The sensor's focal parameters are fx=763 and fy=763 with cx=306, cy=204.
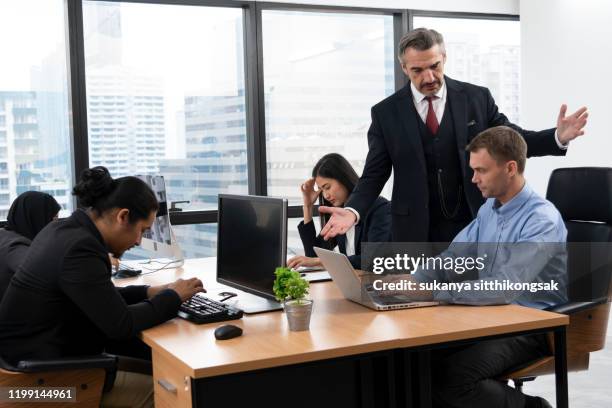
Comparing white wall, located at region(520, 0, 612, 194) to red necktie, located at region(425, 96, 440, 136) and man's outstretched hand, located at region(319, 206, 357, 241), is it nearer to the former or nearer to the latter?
red necktie, located at region(425, 96, 440, 136)

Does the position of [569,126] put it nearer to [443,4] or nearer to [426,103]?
[426,103]

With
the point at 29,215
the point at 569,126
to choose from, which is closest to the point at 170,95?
the point at 29,215

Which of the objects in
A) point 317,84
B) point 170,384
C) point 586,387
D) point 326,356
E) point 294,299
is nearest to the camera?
point 326,356

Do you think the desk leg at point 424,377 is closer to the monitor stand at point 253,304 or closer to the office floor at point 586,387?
the monitor stand at point 253,304

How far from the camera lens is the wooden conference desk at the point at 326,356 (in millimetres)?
1972

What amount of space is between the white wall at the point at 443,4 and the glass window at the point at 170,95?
675mm

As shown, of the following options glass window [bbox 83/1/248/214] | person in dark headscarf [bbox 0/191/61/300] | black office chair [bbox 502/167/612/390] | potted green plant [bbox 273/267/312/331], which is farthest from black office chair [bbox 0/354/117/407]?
glass window [bbox 83/1/248/214]

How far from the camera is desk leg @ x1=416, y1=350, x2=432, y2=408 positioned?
2.16 m

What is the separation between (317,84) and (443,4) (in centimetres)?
126

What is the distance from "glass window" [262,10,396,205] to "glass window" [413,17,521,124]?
1.79ft

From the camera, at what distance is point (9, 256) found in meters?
2.88

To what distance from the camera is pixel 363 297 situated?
8.53 ft

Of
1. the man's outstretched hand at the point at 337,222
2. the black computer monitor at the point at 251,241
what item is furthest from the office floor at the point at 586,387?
the black computer monitor at the point at 251,241

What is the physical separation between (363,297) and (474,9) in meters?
4.38
